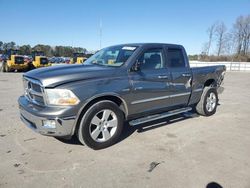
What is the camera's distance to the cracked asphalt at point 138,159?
3.25 meters

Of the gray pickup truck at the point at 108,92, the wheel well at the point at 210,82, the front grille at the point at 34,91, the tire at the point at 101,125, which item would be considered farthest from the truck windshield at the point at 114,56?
the wheel well at the point at 210,82

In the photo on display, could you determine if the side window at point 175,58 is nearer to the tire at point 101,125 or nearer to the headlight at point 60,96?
the tire at point 101,125

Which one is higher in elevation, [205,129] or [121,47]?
[121,47]

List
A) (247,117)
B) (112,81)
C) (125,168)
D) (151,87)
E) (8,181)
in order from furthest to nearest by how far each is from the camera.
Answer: (247,117), (151,87), (112,81), (125,168), (8,181)

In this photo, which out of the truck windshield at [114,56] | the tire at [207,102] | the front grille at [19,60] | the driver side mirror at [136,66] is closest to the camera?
the driver side mirror at [136,66]

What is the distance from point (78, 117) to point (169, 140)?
6.30 ft

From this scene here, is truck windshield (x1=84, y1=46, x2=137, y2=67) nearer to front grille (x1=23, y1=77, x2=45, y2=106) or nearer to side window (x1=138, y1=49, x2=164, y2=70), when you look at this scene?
side window (x1=138, y1=49, x2=164, y2=70)

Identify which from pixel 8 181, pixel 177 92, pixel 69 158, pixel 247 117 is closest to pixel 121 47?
pixel 177 92

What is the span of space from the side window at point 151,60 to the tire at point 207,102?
6.36 feet

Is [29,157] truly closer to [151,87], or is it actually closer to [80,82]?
[80,82]

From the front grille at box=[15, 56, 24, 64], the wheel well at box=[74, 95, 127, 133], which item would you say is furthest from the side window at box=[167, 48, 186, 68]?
the front grille at box=[15, 56, 24, 64]

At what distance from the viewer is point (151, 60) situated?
507cm

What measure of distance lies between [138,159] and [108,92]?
126 cm

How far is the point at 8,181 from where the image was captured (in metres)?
3.18
